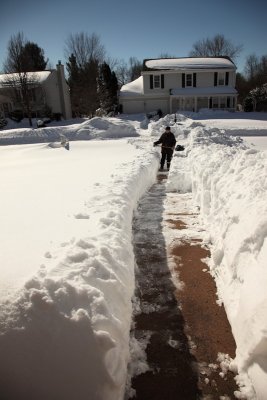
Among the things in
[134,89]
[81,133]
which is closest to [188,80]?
[134,89]

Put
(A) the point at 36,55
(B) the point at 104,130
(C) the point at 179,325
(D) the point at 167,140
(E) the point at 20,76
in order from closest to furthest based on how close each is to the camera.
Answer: (C) the point at 179,325, (D) the point at 167,140, (B) the point at 104,130, (E) the point at 20,76, (A) the point at 36,55

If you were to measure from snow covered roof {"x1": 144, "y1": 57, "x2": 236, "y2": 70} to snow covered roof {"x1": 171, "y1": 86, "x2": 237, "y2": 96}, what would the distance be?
7.08 ft

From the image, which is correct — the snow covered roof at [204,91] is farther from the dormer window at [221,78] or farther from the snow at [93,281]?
the snow at [93,281]

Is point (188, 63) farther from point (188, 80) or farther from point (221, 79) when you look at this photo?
point (221, 79)

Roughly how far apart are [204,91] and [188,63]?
414 cm

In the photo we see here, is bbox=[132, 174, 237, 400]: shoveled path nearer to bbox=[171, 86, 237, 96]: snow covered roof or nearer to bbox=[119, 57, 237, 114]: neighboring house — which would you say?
bbox=[171, 86, 237, 96]: snow covered roof

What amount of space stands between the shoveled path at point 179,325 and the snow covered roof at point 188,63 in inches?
1262

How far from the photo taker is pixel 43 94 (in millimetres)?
35031

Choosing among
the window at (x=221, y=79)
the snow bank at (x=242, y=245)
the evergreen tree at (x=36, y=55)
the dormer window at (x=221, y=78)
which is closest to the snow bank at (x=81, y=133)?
the snow bank at (x=242, y=245)

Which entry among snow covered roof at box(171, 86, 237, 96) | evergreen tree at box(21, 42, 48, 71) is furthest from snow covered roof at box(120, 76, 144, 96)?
evergreen tree at box(21, 42, 48, 71)

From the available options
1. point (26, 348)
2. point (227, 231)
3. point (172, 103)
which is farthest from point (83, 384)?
point (172, 103)

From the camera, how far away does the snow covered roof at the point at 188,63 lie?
1329 inches

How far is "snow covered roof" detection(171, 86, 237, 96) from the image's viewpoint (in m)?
32.8

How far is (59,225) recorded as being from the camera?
460 cm
